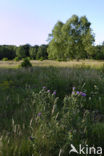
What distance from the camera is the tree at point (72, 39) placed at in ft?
83.1

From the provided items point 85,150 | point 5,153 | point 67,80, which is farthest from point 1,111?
point 67,80

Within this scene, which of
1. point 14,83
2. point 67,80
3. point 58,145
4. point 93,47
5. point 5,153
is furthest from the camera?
point 93,47

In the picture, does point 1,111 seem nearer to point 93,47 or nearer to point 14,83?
point 14,83

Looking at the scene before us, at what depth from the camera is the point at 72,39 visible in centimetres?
2525

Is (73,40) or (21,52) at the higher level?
(21,52)

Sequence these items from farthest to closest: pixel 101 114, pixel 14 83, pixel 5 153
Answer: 1. pixel 14 83
2. pixel 101 114
3. pixel 5 153

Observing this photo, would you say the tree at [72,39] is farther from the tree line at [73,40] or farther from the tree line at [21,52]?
the tree line at [21,52]

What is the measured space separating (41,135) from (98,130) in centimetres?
74

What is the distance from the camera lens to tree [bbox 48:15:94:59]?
997 inches

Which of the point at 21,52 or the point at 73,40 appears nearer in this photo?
the point at 73,40

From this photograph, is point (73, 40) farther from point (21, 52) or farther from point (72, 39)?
point (21, 52)

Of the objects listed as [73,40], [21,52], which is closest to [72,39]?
[73,40]

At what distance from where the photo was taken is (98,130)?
1733 millimetres

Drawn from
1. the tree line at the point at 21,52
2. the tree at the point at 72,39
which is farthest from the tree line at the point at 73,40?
the tree line at the point at 21,52
